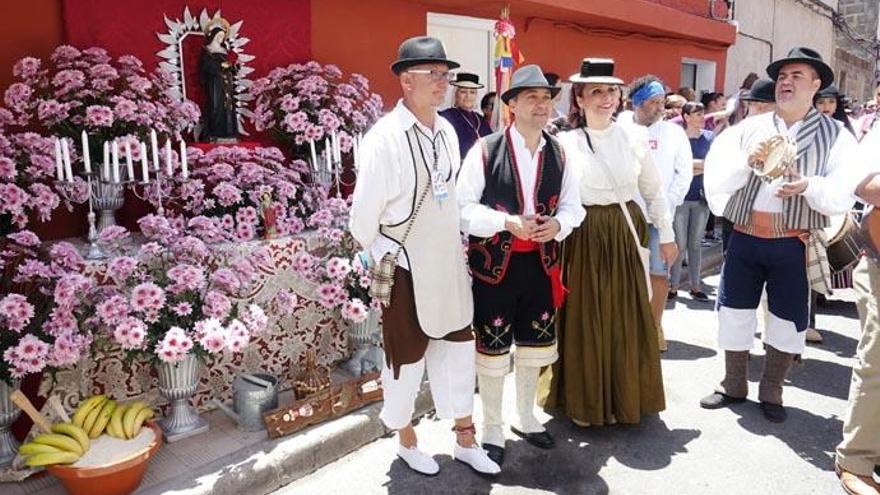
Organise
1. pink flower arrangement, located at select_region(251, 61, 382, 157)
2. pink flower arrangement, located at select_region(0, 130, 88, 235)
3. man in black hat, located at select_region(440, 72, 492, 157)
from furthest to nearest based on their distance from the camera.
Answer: man in black hat, located at select_region(440, 72, 492, 157), pink flower arrangement, located at select_region(251, 61, 382, 157), pink flower arrangement, located at select_region(0, 130, 88, 235)

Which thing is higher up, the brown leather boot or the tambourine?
the tambourine

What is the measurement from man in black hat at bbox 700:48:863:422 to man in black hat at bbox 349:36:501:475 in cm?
174

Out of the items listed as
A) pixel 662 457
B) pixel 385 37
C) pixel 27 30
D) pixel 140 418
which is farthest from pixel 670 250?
pixel 27 30

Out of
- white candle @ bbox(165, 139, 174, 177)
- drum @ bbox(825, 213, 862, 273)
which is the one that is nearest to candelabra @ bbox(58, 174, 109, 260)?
white candle @ bbox(165, 139, 174, 177)

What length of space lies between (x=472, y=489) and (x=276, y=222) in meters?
2.07

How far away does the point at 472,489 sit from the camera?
3.18m

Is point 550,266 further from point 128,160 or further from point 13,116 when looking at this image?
point 13,116

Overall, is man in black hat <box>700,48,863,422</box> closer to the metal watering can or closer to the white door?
the metal watering can

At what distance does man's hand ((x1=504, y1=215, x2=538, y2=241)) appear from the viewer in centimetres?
304

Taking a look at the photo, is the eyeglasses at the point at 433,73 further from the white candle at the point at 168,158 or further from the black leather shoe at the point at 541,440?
the black leather shoe at the point at 541,440

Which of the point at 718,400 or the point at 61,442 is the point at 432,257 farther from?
the point at 718,400

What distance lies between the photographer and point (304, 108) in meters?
4.69

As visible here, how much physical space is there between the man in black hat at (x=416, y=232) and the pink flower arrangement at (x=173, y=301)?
0.89 meters

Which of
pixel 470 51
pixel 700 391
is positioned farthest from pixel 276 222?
pixel 470 51
